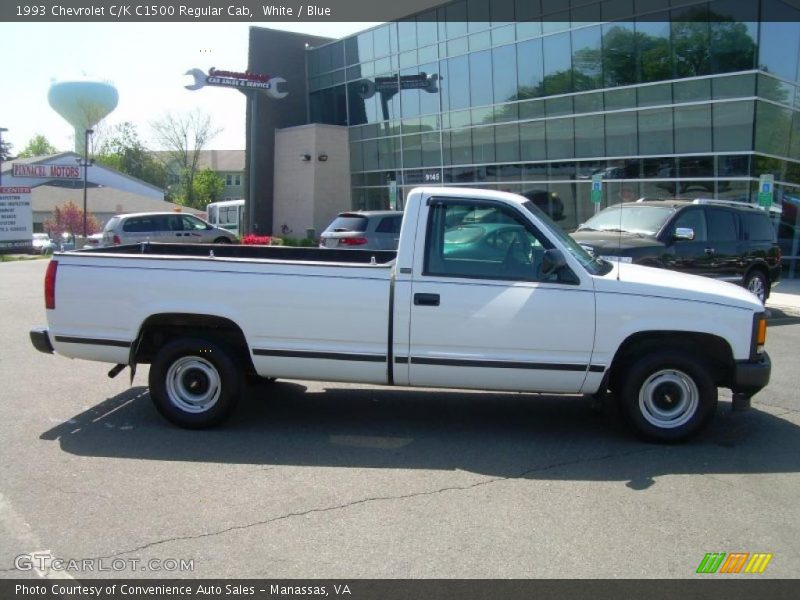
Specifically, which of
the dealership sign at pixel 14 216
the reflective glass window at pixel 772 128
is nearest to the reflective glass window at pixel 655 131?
the reflective glass window at pixel 772 128

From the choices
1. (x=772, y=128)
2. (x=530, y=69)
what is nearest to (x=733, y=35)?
(x=772, y=128)

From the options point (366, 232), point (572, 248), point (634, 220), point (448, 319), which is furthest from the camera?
point (366, 232)

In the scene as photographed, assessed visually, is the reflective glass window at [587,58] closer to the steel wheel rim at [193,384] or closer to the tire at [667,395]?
the tire at [667,395]

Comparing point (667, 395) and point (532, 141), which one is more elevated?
point (532, 141)

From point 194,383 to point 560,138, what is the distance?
22963mm

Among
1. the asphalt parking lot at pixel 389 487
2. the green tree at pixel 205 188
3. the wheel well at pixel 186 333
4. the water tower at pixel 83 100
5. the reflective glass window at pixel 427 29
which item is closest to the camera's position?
the asphalt parking lot at pixel 389 487

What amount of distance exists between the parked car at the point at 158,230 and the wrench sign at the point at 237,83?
1283cm

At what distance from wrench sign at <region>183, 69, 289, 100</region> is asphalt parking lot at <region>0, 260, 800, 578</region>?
31.3 m

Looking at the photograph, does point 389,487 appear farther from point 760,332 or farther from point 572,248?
point 760,332

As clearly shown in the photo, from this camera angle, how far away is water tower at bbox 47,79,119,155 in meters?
82.2

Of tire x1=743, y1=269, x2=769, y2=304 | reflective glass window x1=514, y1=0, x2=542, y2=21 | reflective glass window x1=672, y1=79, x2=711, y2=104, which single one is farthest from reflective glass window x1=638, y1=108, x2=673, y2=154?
tire x1=743, y1=269, x2=769, y2=304

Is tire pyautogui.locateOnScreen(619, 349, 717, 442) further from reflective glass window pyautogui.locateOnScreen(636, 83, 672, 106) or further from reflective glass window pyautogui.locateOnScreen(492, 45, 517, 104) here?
reflective glass window pyautogui.locateOnScreen(492, 45, 517, 104)

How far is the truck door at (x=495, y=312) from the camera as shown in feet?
18.4

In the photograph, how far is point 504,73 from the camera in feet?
94.2
